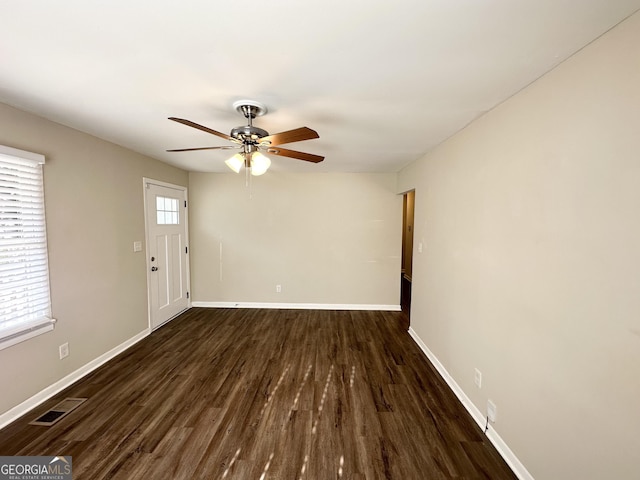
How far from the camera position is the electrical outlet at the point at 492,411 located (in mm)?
1736

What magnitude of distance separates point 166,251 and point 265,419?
2897 mm

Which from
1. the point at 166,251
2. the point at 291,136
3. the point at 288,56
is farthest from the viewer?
the point at 166,251

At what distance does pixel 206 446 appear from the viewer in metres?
1.68

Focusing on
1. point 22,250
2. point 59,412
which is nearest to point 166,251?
point 22,250

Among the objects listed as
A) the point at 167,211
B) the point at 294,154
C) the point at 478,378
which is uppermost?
the point at 294,154

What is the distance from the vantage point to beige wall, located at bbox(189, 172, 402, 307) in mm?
4273

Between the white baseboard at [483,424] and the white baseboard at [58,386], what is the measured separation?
138 inches

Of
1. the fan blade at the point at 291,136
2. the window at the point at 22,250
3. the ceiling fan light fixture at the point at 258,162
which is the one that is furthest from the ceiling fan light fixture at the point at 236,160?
the window at the point at 22,250

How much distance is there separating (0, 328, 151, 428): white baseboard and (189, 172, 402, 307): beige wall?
167 cm

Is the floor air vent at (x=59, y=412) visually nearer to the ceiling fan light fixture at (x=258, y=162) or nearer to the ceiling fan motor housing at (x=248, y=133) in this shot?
the ceiling fan light fixture at (x=258, y=162)

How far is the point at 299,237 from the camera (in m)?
4.33

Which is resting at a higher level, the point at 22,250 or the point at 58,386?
the point at 22,250

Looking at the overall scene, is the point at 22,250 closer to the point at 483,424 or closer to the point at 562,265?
the point at 562,265

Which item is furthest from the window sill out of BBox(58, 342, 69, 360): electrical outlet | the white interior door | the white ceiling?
the white ceiling
